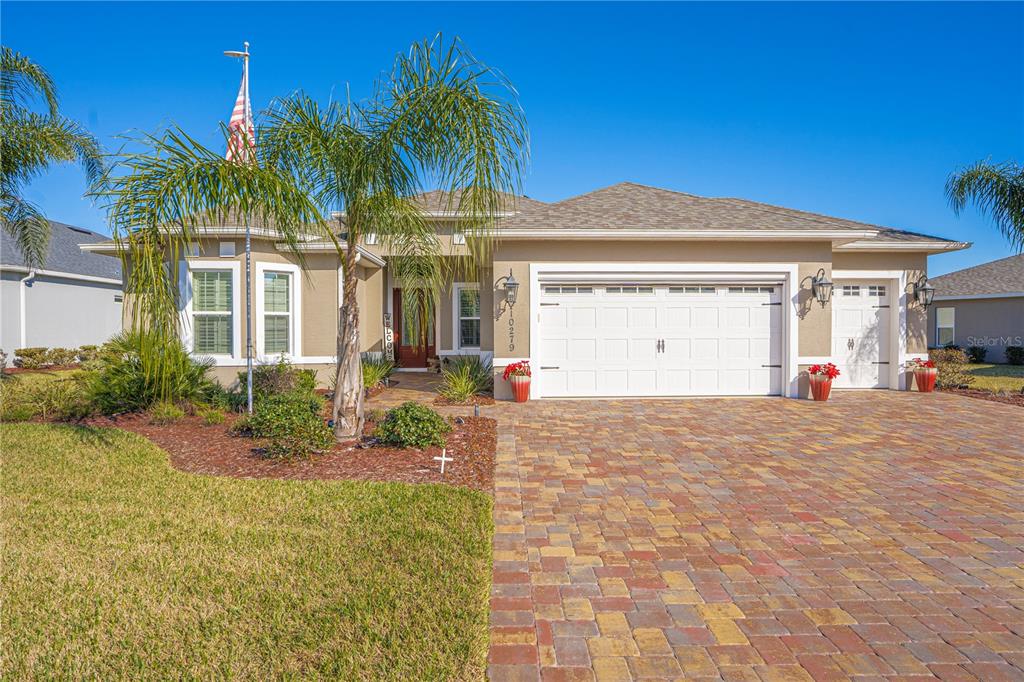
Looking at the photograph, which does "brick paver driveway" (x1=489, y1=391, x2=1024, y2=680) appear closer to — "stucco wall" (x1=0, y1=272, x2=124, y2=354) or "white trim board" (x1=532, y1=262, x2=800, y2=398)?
"white trim board" (x1=532, y1=262, x2=800, y2=398)

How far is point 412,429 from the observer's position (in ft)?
21.7

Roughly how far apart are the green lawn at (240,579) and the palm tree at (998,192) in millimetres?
13353

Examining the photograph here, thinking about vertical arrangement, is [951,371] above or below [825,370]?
below

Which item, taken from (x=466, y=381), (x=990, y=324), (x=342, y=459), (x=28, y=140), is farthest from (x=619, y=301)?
(x=990, y=324)

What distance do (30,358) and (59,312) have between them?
290 centimetres

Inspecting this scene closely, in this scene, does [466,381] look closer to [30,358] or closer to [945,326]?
[30,358]

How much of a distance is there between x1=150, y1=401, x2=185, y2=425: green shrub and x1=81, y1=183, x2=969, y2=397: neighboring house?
273 centimetres

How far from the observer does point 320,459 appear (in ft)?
20.4

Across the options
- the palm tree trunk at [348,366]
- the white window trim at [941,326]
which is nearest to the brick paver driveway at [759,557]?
the palm tree trunk at [348,366]

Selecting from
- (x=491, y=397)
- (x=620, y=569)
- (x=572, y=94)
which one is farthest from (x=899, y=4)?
(x=620, y=569)

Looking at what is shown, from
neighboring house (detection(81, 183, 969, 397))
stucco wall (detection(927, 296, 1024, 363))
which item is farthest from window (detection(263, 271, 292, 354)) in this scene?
stucco wall (detection(927, 296, 1024, 363))

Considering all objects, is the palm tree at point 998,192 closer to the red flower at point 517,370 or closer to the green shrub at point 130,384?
the red flower at point 517,370

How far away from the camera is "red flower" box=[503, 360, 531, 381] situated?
34.9ft

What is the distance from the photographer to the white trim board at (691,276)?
1091cm
